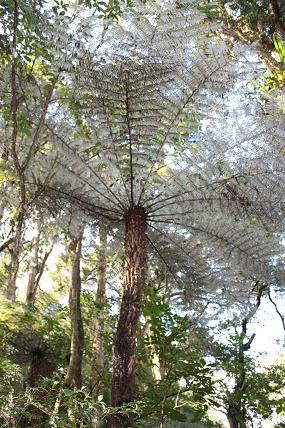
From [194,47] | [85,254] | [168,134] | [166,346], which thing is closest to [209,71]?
[194,47]

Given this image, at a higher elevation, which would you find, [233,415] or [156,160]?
[156,160]

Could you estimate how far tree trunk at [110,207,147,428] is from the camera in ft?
8.35

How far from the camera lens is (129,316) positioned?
2.78 m

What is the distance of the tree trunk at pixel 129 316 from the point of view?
8.35 feet

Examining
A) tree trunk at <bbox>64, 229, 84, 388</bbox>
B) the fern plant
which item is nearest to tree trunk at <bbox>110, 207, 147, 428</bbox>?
the fern plant

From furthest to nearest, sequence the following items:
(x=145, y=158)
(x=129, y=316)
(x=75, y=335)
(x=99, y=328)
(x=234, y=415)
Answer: (x=99, y=328) → (x=234, y=415) → (x=75, y=335) → (x=145, y=158) → (x=129, y=316)

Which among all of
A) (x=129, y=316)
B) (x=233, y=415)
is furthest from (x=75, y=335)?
(x=233, y=415)

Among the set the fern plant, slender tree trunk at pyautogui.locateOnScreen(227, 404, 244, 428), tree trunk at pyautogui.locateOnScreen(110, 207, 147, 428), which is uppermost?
the fern plant

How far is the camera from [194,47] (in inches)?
117

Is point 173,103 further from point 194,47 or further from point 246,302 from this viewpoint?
point 246,302

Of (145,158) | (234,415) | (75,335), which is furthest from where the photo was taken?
(234,415)

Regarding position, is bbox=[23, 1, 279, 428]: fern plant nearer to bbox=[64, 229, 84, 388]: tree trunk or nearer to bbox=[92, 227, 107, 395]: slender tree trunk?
bbox=[64, 229, 84, 388]: tree trunk

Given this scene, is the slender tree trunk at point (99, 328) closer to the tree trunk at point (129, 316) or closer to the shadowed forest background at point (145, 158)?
the shadowed forest background at point (145, 158)

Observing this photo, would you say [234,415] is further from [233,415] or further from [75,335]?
[75,335]
